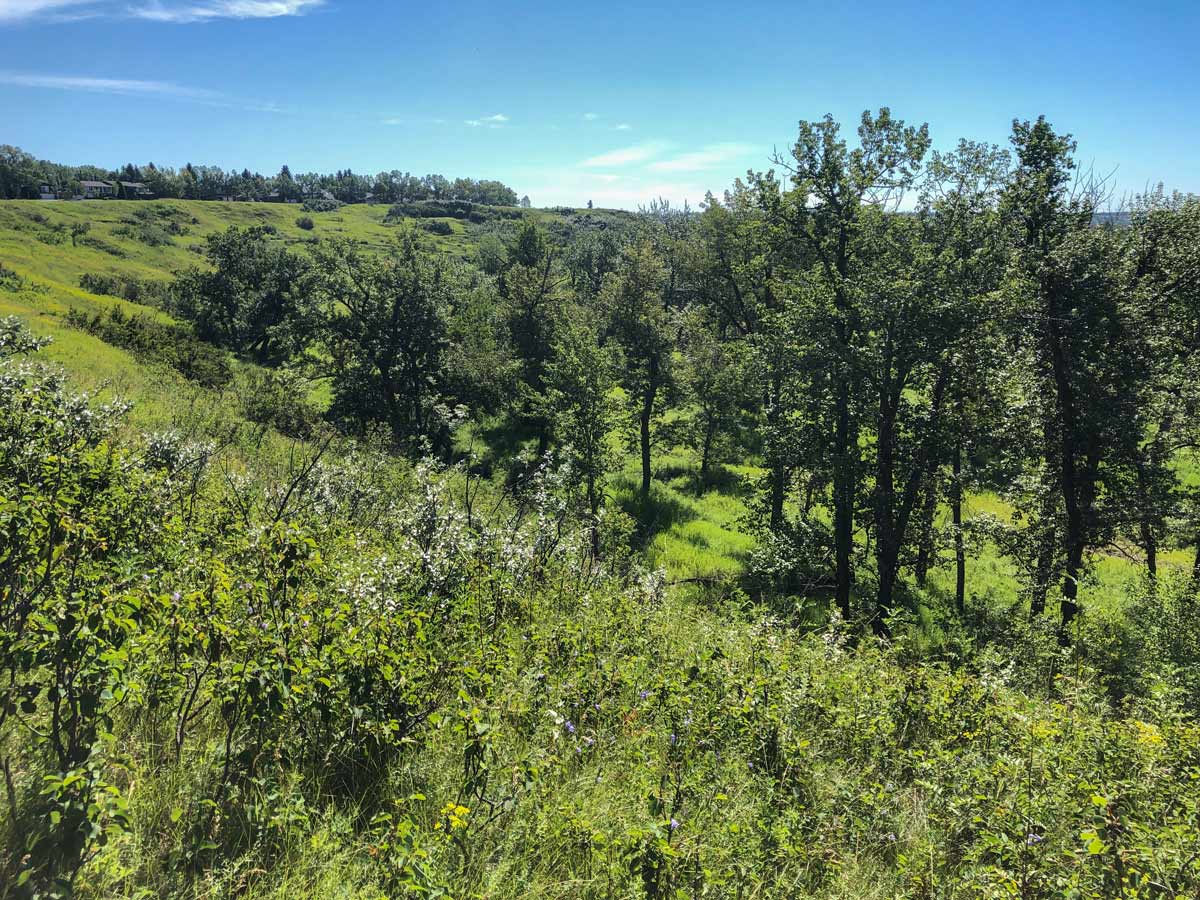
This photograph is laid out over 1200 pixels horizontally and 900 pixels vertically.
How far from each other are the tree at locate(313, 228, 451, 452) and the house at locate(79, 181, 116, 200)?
545 ft

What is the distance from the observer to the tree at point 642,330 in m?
25.3

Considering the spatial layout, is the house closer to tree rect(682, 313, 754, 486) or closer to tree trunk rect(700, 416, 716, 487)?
tree rect(682, 313, 754, 486)

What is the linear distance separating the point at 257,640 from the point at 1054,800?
5.70 metres

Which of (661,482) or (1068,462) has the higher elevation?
(1068,462)

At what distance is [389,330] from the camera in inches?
1118

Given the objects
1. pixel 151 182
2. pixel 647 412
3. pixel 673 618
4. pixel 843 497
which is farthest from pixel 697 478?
pixel 151 182

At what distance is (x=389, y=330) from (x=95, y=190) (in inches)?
7063

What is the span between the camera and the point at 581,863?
338cm

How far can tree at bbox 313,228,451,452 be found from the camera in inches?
1104

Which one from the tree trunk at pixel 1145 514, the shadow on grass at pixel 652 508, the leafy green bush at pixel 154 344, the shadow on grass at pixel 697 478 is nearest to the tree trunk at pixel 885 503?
the tree trunk at pixel 1145 514

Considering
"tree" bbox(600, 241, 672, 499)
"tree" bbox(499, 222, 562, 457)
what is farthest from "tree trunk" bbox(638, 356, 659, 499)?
"tree" bbox(499, 222, 562, 457)

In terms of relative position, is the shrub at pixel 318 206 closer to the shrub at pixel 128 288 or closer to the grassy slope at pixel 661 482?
the grassy slope at pixel 661 482

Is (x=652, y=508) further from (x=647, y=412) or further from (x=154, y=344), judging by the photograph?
(x=154, y=344)

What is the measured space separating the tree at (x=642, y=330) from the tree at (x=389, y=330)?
915cm
